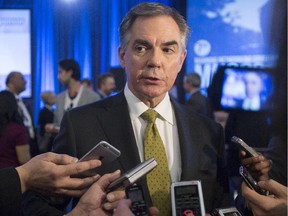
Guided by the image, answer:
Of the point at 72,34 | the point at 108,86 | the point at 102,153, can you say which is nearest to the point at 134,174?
the point at 102,153

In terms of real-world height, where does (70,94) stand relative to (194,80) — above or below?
below

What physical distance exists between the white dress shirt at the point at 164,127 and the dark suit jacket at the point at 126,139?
1.0 inches

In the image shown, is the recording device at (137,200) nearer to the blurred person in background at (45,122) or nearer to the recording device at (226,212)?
the recording device at (226,212)

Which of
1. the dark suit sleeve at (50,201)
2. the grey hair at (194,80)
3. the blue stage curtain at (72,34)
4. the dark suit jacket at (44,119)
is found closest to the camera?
the dark suit sleeve at (50,201)

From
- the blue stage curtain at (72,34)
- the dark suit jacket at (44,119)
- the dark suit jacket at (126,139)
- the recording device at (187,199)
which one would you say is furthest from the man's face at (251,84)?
the blue stage curtain at (72,34)

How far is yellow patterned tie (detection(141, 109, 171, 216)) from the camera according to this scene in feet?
4.63

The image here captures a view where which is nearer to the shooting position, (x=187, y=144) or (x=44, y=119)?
(x=187, y=144)

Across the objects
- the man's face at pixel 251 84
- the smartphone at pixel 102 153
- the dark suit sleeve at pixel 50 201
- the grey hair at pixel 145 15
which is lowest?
the dark suit sleeve at pixel 50 201

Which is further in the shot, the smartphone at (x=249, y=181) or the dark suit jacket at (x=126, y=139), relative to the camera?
the dark suit jacket at (x=126, y=139)

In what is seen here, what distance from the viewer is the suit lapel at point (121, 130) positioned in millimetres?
1438

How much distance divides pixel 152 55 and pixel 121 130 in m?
0.26

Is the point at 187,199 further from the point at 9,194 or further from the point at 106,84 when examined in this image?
the point at 106,84

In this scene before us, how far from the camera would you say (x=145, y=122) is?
1.54 m

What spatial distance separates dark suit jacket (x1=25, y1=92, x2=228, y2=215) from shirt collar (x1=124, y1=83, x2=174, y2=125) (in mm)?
20
